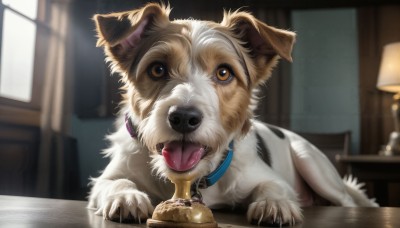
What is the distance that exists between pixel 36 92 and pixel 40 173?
0.71 metres

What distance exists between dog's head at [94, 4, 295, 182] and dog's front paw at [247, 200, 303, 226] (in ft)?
0.50

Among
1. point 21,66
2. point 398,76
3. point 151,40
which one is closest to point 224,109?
point 151,40

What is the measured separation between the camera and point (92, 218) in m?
0.98

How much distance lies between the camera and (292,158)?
1.99 m

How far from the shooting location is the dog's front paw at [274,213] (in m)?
1.03

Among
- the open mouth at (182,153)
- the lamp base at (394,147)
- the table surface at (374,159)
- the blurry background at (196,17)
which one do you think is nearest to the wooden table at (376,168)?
the table surface at (374,159)

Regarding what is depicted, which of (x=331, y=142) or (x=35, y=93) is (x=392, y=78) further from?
(x=35, y=93)

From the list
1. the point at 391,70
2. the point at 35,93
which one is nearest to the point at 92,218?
the point at 391,70

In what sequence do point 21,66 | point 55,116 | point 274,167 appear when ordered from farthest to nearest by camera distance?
point 55,116 < point 21,66 < point 274,167

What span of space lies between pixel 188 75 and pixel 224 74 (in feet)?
0.41

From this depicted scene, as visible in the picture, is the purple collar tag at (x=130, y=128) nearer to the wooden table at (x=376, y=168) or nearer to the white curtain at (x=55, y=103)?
the wooden table at (x=376, y=168)

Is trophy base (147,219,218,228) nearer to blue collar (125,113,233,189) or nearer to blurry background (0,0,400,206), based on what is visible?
blue collar (125,113,233,189)

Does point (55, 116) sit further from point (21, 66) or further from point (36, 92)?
point (21, 66)

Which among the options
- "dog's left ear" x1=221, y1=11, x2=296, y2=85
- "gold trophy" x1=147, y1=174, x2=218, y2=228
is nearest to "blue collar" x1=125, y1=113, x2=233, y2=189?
"dog's left ear" x1=221, y1=11, x2=296, y2=85
